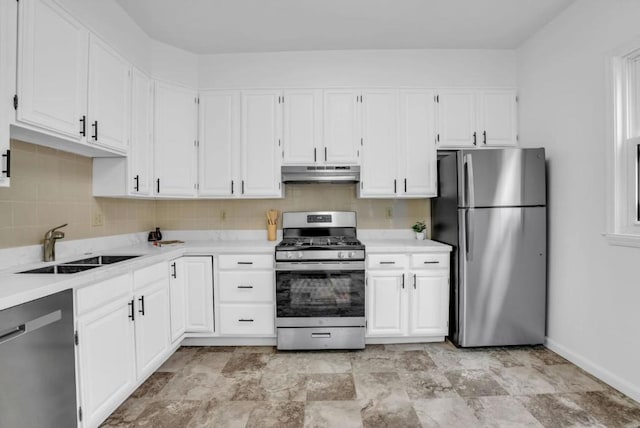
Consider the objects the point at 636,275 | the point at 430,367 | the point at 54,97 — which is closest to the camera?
the point at 54,97

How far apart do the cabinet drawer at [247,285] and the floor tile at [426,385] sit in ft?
4.31

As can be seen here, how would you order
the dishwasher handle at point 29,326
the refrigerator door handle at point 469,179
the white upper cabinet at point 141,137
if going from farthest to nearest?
the refrigerator door handle at point 469,179, the white upper cabinet at point 141,137, the dishwasher handle at point 29,326

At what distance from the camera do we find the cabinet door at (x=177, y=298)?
2658 millimetres

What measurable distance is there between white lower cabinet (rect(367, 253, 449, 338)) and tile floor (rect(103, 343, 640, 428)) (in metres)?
0.20

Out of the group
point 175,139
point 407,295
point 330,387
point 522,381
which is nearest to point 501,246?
point 407,295

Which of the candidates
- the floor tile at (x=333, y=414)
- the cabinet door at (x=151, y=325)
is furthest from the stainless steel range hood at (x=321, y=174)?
the floor tile at (x=333, y=414)

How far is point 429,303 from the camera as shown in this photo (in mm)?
2906

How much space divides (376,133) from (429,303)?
1705 mm

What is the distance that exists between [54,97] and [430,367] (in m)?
Answer: 3.13

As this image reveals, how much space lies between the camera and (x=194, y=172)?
313cm

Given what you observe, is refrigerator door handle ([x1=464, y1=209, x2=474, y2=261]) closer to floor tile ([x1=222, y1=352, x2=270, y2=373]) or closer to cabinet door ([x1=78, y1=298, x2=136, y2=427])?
floor tile ([x1=222, y1=352, x2=270, y2=373])

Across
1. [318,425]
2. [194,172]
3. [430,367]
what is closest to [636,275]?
[430,367]

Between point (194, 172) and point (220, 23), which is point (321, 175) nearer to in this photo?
point (194, 172)

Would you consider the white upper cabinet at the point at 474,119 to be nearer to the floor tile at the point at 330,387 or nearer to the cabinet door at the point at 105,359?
the floor tile at the point at 330,387
